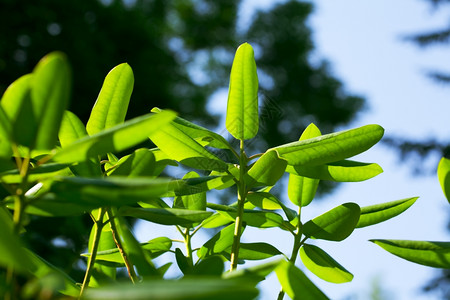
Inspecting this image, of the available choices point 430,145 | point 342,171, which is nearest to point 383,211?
point 342,171

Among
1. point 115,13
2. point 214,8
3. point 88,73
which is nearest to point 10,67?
point 88,73

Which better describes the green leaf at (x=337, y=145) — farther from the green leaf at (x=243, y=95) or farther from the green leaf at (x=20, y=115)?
the green leaf at (x=20, y=115)

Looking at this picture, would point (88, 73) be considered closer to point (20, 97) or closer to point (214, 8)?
point (214, 8)

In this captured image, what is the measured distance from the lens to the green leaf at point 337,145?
30 centimetres

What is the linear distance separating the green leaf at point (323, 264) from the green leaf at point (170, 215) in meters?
0.13

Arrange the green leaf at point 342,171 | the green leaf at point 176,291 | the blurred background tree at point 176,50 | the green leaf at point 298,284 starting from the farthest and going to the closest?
the blurred background tree at point 176,50
the green leaf at point 342,171
the green leaf at point 298,284
the green leaf at point 176,291

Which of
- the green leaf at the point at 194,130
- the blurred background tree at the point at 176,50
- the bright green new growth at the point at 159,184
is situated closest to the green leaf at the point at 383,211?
the bright green new growth at the point at 159,184

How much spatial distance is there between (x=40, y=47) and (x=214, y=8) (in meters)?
4.69

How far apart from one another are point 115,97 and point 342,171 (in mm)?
159

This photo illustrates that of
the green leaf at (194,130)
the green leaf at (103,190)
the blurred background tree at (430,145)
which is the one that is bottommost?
the green leaf at (103,190)

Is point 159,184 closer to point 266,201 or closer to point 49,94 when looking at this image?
point 49,94

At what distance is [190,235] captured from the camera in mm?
408

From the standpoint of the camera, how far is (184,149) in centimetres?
32

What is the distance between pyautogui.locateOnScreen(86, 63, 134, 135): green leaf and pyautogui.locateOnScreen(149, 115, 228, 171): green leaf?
0.03 metres
